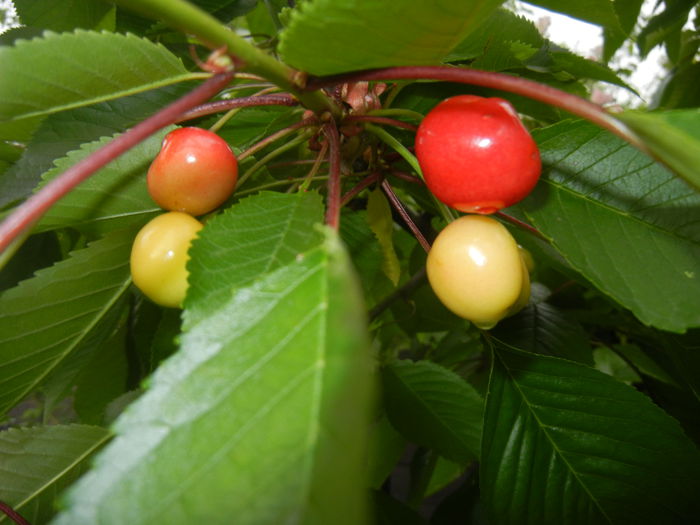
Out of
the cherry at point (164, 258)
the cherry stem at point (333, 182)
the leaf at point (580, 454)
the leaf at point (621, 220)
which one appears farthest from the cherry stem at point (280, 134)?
the leaf at point (580, 454)

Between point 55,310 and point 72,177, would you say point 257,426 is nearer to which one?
point 72,177

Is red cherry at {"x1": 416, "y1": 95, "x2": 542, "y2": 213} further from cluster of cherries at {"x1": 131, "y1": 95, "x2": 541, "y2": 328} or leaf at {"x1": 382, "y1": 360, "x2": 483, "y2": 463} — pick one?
leaf at {"x1": 382, "y1": 360, "x2": 483, "y2": 463}

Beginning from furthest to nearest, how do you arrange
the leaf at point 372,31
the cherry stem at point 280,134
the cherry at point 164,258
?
the cherry stem at point 280,134 < the cherry at point 164,258 < the leaf at point 372,31

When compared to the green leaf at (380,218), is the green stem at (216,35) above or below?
above

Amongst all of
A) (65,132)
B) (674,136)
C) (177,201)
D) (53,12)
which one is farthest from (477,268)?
(53,12)

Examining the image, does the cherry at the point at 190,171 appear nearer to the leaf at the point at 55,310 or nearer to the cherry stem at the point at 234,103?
the cherry stem at the point at 234,103

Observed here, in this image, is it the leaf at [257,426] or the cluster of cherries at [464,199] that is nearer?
the leaf at [257,426]
